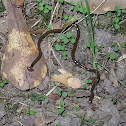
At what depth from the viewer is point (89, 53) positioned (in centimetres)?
423

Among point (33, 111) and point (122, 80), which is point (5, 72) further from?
point (122, 80)

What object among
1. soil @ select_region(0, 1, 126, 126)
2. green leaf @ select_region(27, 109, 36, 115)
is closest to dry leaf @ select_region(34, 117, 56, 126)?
soil @ select_region(0, 1, 126, 126)

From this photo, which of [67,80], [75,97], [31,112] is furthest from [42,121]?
[67,80]

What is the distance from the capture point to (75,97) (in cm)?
413

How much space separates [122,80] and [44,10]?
182 cm

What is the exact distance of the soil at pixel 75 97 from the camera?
4.03 metres

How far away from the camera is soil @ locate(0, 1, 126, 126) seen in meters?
4.03

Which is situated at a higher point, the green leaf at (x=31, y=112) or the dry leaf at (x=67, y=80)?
the dry leaf at (x=67, y=80)

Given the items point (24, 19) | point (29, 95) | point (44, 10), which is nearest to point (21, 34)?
point (24, 19)

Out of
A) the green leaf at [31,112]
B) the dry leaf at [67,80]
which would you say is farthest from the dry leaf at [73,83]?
the green leaf at [31,112]

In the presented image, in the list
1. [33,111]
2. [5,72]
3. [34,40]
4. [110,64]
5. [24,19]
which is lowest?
[33,111]

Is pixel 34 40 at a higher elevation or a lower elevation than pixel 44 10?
lower

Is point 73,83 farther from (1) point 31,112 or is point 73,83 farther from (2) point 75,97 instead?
(1) point 31,112

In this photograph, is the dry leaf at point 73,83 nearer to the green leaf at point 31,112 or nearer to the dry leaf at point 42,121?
the dry leaf at point 42,121
